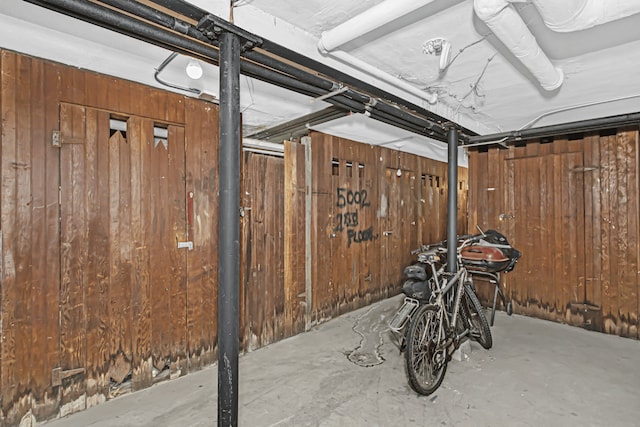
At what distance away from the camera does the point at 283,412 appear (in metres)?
2.10

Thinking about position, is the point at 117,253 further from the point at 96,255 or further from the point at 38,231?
the point at 38,231

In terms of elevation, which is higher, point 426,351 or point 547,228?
point 547,228

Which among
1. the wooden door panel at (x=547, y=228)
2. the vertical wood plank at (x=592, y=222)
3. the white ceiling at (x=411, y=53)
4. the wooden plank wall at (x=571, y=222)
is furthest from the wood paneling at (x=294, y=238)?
the vertical wood plank at (x=592, y=222)

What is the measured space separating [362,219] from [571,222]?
255 cm

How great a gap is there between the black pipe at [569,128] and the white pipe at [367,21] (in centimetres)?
242

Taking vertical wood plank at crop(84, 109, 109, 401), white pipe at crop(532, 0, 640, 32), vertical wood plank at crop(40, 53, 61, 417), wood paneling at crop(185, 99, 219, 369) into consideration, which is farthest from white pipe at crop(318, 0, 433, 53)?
vertical wood plank at crop(40, 53, 61, 417)

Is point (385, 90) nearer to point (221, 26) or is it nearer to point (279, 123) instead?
point (279, 123)

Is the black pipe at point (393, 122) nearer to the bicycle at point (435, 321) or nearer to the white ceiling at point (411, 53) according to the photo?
the white ceiling at point (411, 53)

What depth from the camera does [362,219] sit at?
14.5 ft

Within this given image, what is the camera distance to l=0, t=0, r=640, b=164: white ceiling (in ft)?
5.80

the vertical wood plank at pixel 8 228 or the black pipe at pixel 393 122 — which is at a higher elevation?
the black pipe at pixel 393 122

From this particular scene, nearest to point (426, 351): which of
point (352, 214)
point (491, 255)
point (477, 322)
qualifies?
point (477, 322)

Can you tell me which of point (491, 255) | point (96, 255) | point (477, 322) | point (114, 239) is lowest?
point (477, 322)

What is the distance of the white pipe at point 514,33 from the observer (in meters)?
1.42
